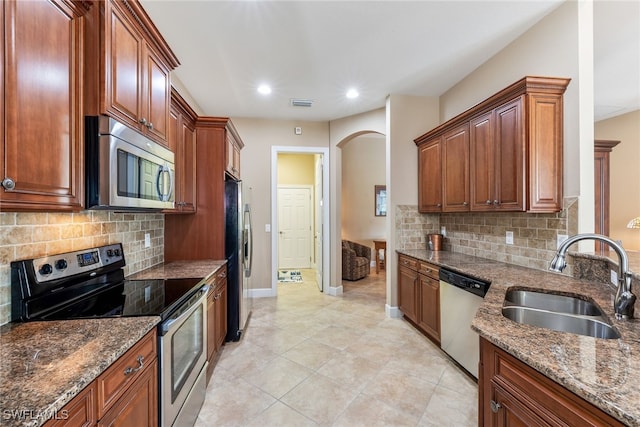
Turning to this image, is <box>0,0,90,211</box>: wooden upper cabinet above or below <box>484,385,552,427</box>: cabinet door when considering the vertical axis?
above

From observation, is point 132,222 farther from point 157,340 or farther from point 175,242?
point 157,340

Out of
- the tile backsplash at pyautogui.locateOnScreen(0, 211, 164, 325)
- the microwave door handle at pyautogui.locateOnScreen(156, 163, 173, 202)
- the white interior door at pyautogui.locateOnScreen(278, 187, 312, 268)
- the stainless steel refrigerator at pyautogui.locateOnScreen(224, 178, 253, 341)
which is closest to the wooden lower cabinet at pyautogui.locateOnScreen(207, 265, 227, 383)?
the stainless steel refrigerator at pyautogui.locateOnScreen(224, 178, 253, 341)

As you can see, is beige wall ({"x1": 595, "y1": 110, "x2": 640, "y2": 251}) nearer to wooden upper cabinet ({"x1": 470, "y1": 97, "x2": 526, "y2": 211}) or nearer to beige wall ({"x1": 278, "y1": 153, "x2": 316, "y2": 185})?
wooden upper cabinet ({"x1": 470, "y1": 97, "x2": 526, "y2": 211})

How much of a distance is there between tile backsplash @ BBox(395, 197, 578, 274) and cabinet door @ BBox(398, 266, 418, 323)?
1.28 feet

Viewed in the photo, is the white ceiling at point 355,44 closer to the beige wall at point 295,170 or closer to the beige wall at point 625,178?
the beige wall at point 625,178

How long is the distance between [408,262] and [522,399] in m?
2.39

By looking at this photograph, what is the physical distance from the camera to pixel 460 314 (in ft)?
7.86

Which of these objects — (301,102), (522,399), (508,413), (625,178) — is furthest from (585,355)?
(625,178)

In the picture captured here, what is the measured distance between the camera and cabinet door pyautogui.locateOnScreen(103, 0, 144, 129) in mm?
1313

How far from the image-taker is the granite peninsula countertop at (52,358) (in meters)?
0.71

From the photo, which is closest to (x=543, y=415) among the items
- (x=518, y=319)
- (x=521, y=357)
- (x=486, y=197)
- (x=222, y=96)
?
(x=521, y=357)

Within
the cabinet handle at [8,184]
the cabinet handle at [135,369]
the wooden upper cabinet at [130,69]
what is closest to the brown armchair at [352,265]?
the wooden upper cabinet at [130,69]

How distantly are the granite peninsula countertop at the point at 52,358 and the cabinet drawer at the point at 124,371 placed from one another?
2.1 inches

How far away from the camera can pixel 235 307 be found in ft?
9.91
